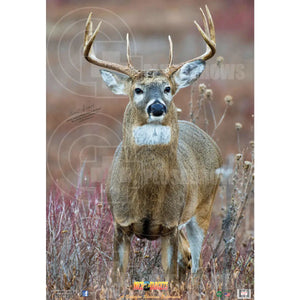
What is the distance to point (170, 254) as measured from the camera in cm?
818

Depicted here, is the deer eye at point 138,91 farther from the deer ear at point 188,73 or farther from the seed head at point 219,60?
the seed head at point 219,60

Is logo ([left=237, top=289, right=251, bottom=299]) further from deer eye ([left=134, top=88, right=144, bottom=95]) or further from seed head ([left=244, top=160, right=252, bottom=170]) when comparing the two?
deer eye ([left=134, top=88, right=144, bottom=95])

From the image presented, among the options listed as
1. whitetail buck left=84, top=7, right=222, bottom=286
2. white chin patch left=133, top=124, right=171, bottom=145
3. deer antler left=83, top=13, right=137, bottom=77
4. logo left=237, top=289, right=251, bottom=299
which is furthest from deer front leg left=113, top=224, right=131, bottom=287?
deer antler left=83, top=13, right=137, bottom=77

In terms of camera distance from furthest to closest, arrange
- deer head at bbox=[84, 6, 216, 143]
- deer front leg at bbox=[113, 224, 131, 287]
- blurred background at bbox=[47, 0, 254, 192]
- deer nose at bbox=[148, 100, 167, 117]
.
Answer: blurred background at bbox=[47, 0, 254, 192], deer front leg at bbox=[113, 224, 131, 287], deer head at bbox=[84, 6, 216, 143], deer nose at bbox=[148, 100, 167, 117]

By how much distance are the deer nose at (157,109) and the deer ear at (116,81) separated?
428mm

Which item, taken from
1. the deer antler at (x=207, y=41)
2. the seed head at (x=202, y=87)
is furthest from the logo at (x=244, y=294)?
the deer antler at (x=207, y=41)

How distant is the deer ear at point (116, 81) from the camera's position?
8.05m

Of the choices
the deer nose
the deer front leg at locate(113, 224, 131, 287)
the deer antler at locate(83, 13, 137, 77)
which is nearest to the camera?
the deer nose

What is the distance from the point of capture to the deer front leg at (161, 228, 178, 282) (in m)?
8.11

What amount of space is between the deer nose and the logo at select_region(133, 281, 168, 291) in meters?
1.53

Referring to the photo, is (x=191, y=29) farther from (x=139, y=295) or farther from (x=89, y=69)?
(x=139, y=295)

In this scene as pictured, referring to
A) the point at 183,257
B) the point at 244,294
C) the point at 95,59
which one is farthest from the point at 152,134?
the point at 244,294
